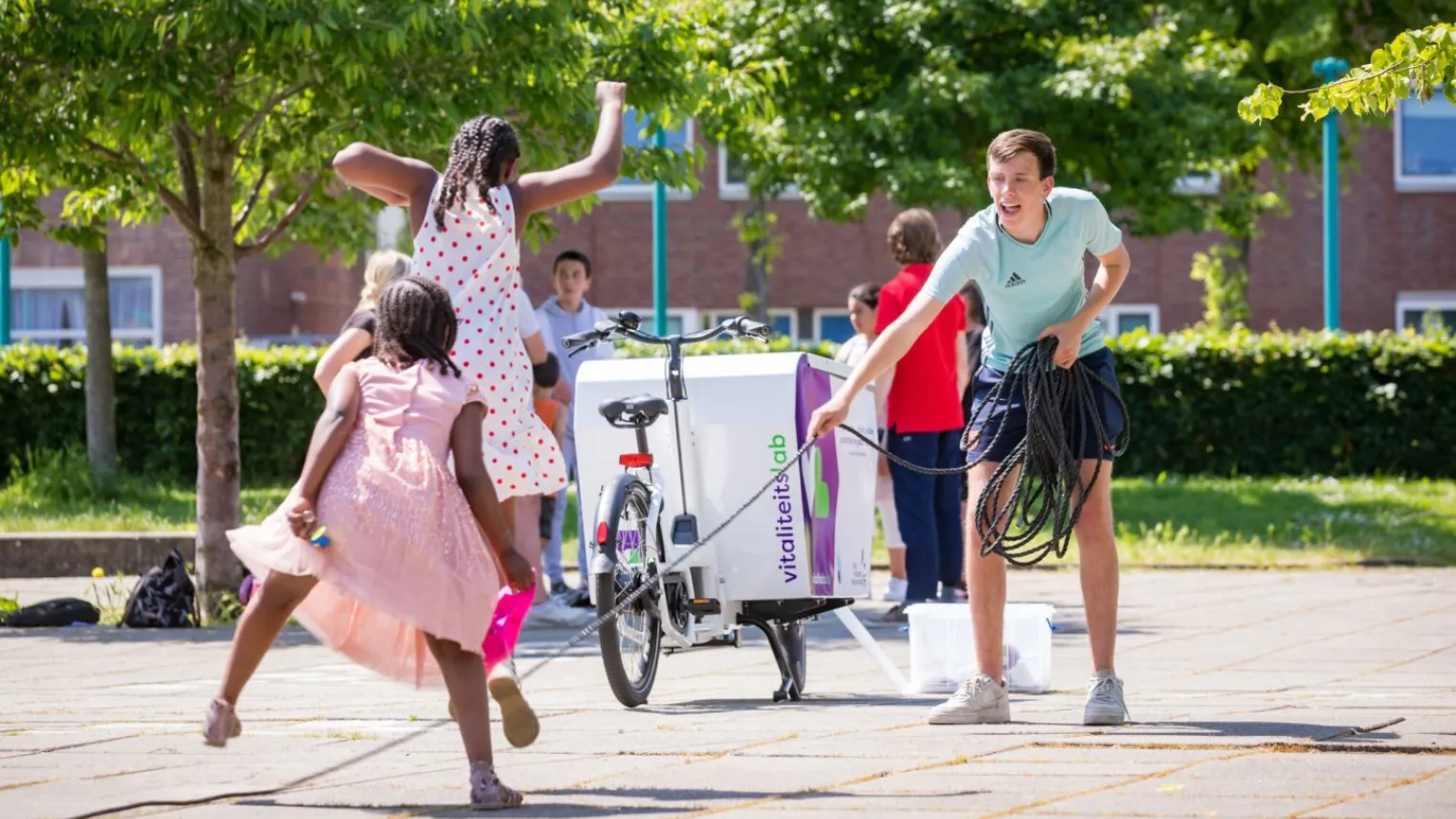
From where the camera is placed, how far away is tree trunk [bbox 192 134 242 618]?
36.6ft

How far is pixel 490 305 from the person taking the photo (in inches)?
242

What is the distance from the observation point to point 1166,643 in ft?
31.1

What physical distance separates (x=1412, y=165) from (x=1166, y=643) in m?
24.1

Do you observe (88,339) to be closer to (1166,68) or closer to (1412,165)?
(1166,68)

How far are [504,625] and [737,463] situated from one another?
191cm

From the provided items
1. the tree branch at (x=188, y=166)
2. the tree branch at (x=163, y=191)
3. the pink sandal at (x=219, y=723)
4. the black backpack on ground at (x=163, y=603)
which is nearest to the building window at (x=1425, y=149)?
the tree branch at (x=188, y=166)

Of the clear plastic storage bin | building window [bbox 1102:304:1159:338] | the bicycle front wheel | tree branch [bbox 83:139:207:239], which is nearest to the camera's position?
the bicycle front wheel

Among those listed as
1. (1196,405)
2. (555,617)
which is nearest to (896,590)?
(555,617)

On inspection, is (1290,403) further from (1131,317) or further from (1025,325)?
(1025,325)

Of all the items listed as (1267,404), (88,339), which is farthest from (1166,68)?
(88,339)

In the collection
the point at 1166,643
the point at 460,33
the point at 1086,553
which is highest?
the point at 460,33

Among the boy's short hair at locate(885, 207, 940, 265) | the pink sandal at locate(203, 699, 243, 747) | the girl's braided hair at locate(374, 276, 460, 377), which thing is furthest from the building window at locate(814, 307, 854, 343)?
the pink sandal at locate(203, 699, 243, 747)

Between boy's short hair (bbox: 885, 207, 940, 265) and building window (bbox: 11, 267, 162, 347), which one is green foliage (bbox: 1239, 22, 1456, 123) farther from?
building window (bbox: 11, 267, 162, 347)

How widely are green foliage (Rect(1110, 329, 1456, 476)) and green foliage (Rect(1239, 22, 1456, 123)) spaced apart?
47.9ft
